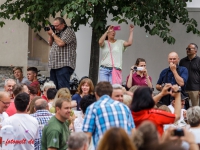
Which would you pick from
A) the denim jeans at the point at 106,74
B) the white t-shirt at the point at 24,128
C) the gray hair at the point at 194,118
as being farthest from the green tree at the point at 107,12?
the gray hair at the point at 194,118

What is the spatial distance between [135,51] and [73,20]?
2.97 meters

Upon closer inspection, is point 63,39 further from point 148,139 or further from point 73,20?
point 148,139

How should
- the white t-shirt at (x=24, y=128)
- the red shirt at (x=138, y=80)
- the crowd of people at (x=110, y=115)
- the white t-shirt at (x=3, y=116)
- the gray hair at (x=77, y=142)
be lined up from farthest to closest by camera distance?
1. the red shirt at (x=138, y=80)
2. the white t-shirt at (x=3, y=116)
3. the white t-shirt at (x=24, y=128)
4. the gray hair at (x=77, y=142)
5. the crowd of people at (x=110, y=115)

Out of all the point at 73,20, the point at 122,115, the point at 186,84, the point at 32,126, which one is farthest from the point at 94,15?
the point at 122,115

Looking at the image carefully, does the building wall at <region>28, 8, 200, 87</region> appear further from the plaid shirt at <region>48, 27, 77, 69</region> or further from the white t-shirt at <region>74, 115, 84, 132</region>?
the white t-shirt at <region>74, 115, 84, 132</region>

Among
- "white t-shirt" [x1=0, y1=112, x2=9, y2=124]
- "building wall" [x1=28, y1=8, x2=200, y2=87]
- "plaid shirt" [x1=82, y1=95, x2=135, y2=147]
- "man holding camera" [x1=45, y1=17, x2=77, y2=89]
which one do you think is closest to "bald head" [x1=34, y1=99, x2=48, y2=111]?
"white t-shirt" [x1=0, y1=112, x2=9, y2=124]

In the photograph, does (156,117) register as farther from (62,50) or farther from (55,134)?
(62,50)

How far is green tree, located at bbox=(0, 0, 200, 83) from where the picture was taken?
13297 mm

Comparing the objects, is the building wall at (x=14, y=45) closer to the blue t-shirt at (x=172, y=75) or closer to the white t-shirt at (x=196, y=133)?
the blue t-shirt at (x=172, y=75)

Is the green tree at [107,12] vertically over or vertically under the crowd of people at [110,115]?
over

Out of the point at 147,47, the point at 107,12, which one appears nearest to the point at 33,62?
the point at 147,47

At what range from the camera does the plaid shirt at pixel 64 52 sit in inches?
539

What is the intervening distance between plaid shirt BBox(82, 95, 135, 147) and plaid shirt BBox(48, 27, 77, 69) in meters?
5.85

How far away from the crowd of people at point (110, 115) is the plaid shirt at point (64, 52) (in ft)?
0.63
